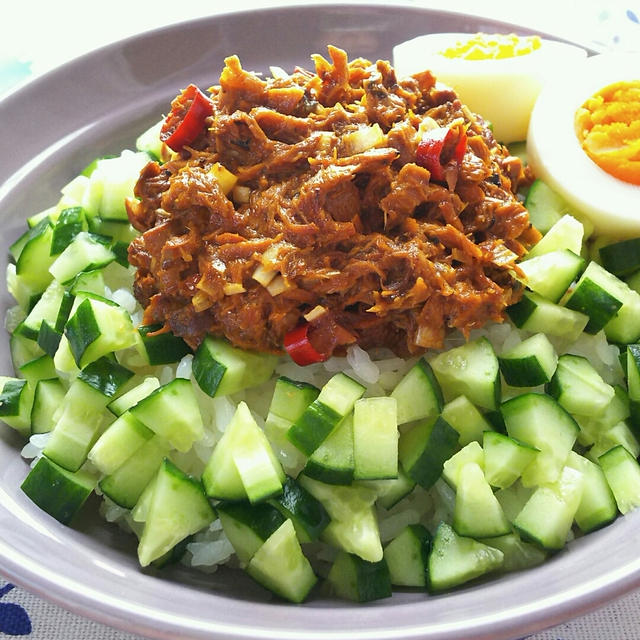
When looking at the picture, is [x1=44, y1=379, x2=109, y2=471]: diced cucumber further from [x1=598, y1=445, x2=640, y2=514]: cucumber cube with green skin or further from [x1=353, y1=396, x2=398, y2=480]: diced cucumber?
[x1=598, y1=445, x2=640, y2=514]: cucumber cube with green skin

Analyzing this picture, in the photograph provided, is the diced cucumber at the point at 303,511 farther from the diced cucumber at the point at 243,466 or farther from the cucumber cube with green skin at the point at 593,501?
the cucumber cube with green skin at the point at 593,501

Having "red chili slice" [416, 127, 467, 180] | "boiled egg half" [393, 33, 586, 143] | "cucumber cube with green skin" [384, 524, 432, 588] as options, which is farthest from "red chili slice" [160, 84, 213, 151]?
"cucumber cube with green skin" [384, 524, 432, 588]

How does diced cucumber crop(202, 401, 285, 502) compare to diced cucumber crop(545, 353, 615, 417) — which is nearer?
diced cucumber crop(202, 401, 285, 502)

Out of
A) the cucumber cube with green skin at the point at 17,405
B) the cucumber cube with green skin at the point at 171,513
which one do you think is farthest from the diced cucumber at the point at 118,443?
the cucumber cube with green skin at the point at 17,405

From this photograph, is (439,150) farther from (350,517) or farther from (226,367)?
(350,517)

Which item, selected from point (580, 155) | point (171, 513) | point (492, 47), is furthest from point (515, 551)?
point (492, 47)
